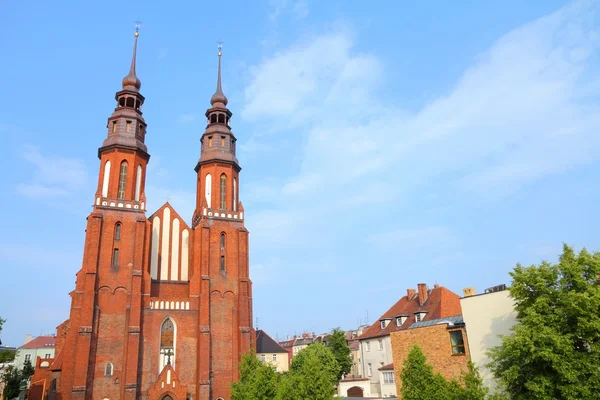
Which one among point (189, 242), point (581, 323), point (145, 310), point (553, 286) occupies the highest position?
point (189, 242)

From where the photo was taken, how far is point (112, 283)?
36.8m

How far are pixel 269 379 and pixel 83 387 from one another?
571 inches

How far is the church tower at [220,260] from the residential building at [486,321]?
18.3 m

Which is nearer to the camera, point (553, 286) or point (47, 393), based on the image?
point (553, 286)

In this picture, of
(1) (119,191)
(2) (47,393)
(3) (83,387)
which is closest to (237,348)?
(3) (83,387)

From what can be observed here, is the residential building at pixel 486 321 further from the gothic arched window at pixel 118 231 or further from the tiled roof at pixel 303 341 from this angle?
the tiled roof at pixel 303 341

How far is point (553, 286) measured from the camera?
20000 millimetres

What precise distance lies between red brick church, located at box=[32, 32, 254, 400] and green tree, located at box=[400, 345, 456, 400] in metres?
17.3

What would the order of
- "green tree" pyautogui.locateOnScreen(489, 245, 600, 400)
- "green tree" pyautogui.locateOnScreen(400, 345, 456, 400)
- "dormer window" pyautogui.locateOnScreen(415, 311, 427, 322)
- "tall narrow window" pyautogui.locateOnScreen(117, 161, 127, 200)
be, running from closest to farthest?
"green tree" pyautogui.locateOnScreen(489, 245, 600, 400) → "green tree" pyautogui.locateOnScreen(400, 345, 456, 400) → "tall narrow window" pyautogui.locateOnScreen(117, 161, 127, 200) → "dormer window" pyautogui.locateOnScreen(415, 311, 427, 322)

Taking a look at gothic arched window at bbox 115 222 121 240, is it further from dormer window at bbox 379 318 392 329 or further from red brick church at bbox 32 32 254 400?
dormer window at bbox 379 318 392 329

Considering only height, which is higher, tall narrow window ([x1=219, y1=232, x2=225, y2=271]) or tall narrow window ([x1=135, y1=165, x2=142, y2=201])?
tall narrow window ([x1=135, y1=165, x2=142, y2=201])

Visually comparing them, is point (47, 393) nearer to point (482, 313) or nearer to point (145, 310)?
point (145, 310)

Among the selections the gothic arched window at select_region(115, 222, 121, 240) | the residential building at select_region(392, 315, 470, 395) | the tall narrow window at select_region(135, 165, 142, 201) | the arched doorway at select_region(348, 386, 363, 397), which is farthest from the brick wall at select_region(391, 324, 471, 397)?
the tall narrow window at select_region(135, 165, 142, 201)

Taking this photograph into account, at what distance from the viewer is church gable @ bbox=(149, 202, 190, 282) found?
4069cm
